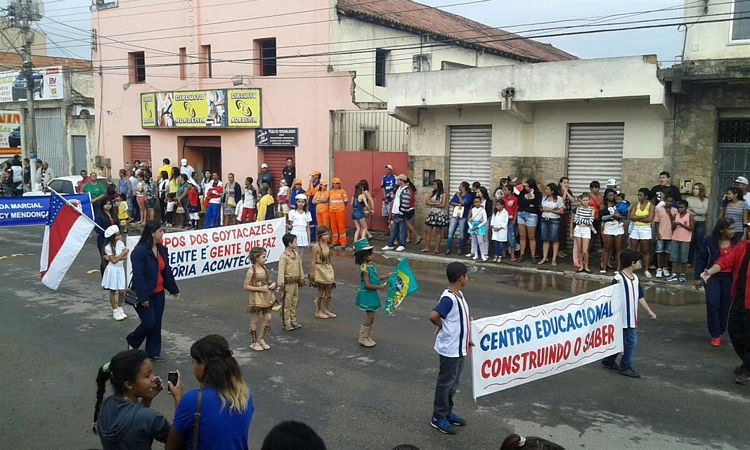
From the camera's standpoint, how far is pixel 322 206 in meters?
17.6

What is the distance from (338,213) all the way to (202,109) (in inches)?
→ 375

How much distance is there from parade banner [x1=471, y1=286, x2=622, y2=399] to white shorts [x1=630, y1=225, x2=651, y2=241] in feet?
21.2

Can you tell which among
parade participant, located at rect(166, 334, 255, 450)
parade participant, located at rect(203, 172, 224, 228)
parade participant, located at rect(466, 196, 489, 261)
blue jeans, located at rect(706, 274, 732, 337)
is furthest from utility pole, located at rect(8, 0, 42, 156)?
parade participant, located at rect(166, 334, 255, 450)

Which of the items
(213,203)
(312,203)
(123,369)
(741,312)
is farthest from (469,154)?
(123,369)

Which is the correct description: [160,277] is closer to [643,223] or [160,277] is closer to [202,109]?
[643,223]

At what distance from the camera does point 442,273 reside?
14.2m

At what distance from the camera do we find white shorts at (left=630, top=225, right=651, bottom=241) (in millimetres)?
13242

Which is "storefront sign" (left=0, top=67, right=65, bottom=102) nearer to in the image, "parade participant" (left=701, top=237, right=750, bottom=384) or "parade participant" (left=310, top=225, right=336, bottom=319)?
"parade participant" (left=310, top=225, right=336, bottom=319)

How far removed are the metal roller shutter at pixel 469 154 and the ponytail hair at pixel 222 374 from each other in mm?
14528

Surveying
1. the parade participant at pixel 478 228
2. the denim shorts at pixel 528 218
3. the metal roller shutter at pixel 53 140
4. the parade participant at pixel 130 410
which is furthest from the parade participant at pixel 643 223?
the metal roller shutter at pixel 53 140

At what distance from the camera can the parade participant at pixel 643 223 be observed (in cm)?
1325

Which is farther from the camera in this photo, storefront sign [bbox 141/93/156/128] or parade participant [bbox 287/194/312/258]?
storefront sign [bbox 141/93/156/128]

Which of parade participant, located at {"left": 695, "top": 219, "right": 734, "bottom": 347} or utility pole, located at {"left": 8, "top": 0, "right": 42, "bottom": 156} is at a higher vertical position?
utility pole, located at {"left": 8, "top": 0, "right": 42, "bottom": 156}

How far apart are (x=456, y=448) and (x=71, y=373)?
477 centimetres
